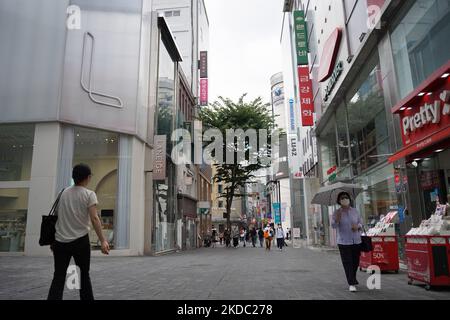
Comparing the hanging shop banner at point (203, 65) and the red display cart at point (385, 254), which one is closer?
the red display cart at point (385, 254)

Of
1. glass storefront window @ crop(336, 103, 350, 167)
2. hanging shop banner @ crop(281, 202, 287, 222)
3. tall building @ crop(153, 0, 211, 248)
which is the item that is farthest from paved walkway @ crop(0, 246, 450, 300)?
hanging shop banner @ crop(281, 202, 287, 222)

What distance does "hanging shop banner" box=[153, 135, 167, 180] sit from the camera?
59.5 ft

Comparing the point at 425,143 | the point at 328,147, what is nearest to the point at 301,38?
the point at 328,147

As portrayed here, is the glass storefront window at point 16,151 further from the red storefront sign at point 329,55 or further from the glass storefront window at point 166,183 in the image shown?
the red storefront sign at point 329,55

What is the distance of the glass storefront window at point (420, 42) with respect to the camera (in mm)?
8836

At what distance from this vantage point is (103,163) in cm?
1672

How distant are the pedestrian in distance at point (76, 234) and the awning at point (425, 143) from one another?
695 cm

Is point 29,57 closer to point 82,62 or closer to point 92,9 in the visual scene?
Answer: point 82,62

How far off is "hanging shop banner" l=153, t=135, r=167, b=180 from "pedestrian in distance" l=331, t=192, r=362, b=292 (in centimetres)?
1246

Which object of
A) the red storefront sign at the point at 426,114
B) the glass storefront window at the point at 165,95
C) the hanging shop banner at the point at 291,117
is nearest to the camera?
the red storefront sign at the point at 426,114

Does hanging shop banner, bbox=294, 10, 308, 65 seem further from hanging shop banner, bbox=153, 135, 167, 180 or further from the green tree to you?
hanging shop banner, bbox=153, 135, 167, 180

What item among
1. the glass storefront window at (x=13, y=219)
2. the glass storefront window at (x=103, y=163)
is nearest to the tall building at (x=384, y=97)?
the glass storefront window at (x=103, y=163)

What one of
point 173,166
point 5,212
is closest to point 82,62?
point 5,212

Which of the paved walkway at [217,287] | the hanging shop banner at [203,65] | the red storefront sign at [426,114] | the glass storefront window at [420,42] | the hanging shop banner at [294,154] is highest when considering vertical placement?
the hanging shop banner at [203,65]
